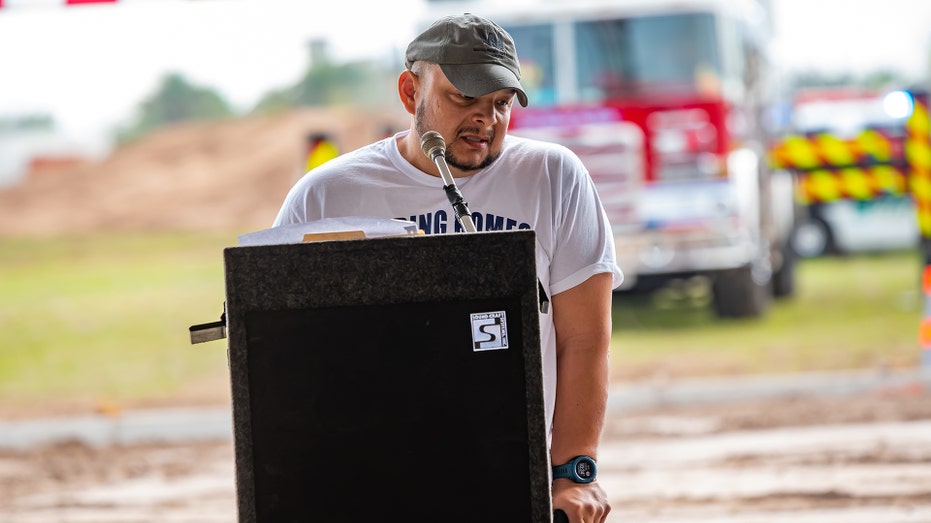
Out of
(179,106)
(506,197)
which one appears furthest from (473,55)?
(179,106)

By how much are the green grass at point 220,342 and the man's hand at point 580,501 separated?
23.5 ft

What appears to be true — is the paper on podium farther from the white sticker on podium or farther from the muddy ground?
the muddy ground

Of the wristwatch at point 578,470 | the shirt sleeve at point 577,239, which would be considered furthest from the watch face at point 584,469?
the shirt sleeve at point 577,239

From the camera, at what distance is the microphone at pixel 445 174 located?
2818 mm

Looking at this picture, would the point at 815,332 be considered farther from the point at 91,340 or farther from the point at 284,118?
the point at 284,118

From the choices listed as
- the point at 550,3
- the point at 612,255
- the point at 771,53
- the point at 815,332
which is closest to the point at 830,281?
the point at 771,53

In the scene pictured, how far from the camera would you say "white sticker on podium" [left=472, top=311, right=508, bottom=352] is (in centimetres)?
260

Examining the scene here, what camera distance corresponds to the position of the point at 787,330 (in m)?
14.6

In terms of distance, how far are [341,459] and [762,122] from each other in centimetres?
1527

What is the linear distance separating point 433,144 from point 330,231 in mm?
394

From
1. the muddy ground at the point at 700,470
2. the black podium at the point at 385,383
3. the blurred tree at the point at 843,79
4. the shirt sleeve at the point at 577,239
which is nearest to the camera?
the black podium at the point at 385,383

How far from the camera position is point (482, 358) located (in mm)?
2600

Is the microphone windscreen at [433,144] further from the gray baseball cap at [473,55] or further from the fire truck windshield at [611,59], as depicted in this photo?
the fire truck windshield at [611,59]

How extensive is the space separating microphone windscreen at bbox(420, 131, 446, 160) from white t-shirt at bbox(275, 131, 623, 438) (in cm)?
17
